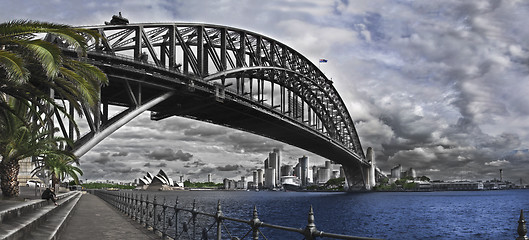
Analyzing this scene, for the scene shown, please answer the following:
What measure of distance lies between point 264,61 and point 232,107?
15.2m

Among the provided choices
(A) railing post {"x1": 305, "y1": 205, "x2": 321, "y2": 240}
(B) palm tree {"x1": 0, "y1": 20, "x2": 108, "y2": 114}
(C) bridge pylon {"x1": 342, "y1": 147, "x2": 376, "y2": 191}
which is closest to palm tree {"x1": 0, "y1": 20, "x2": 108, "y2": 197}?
(B) palm tree {"x1": 0, "y1": 20, "x2": 108, "y2": 114}

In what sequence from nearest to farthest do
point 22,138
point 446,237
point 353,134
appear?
point 22,138 → point 446,237 → point 353,134

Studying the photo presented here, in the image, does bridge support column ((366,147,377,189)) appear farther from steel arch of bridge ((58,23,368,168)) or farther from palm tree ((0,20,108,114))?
palm tree ((0,20,108,114))

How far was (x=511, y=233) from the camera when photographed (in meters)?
39.2

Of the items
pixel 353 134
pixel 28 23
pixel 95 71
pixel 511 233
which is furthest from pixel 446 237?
pixel 353 134

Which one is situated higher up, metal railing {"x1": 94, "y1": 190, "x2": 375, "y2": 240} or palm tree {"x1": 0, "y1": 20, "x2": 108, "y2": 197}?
palm tree {"x1": 0, "y1": 20, "x2": 108, "y2": 197}

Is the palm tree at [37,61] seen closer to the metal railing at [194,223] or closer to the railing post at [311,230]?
the metal railing at [194,223]

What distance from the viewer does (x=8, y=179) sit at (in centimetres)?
2486

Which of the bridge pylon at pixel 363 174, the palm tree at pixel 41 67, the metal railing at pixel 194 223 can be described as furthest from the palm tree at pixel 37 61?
the bridge pylon at pixel 363 174

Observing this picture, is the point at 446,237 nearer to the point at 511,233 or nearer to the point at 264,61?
the point at 511,233

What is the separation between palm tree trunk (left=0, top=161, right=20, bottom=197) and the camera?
24609 millimetres

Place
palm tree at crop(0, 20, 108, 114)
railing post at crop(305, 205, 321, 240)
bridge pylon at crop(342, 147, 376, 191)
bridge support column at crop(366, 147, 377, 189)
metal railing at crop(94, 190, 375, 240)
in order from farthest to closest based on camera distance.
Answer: bridge support column at crop(366, 147, 377, 189), bridge pylon at crop(342, 147, 376, 191), palm tree at crop(0, 20, 108, 114), metal railing at crop(94, 190, 375, 240), railing post at crop(305, 205, 321, 240)

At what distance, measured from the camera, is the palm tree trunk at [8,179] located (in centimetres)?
2461

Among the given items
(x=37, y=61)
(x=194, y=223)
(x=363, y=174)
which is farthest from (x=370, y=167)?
(x=37, y=61)
